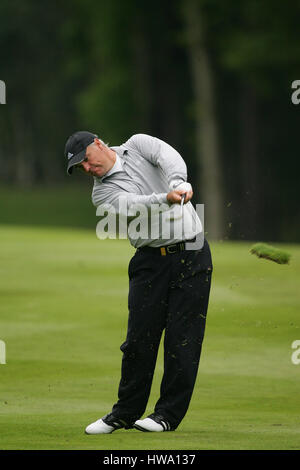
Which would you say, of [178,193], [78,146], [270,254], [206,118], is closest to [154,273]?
[178,193]

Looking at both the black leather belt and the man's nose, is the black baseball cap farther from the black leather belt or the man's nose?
the black leather belt

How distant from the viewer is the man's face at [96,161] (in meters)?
6.09

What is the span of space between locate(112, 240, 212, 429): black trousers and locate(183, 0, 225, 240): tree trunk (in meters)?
27.2

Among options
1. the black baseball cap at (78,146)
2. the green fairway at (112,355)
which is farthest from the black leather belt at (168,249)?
the green fairway at (112,355)

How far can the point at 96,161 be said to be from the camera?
6.09m

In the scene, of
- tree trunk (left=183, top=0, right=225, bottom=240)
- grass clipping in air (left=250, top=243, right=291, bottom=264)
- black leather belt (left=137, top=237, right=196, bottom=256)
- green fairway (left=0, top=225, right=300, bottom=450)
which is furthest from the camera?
tree trunk (left=183, top=0, right=225, bottom=240)

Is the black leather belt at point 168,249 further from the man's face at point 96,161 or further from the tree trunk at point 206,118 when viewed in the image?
the tree trunk at point 206,118

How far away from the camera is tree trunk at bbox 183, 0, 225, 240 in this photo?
107 feet

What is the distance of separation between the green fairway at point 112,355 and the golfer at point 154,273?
0.21 meters

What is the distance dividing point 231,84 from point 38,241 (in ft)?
68.7

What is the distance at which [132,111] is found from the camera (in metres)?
37.6

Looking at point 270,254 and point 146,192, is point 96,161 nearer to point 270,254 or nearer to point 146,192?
point 146,192

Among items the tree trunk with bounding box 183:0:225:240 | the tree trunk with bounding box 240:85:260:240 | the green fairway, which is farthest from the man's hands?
the tree trunk with bounding box 240:85:260:240

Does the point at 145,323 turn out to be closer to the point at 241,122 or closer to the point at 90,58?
the point at 241,122
